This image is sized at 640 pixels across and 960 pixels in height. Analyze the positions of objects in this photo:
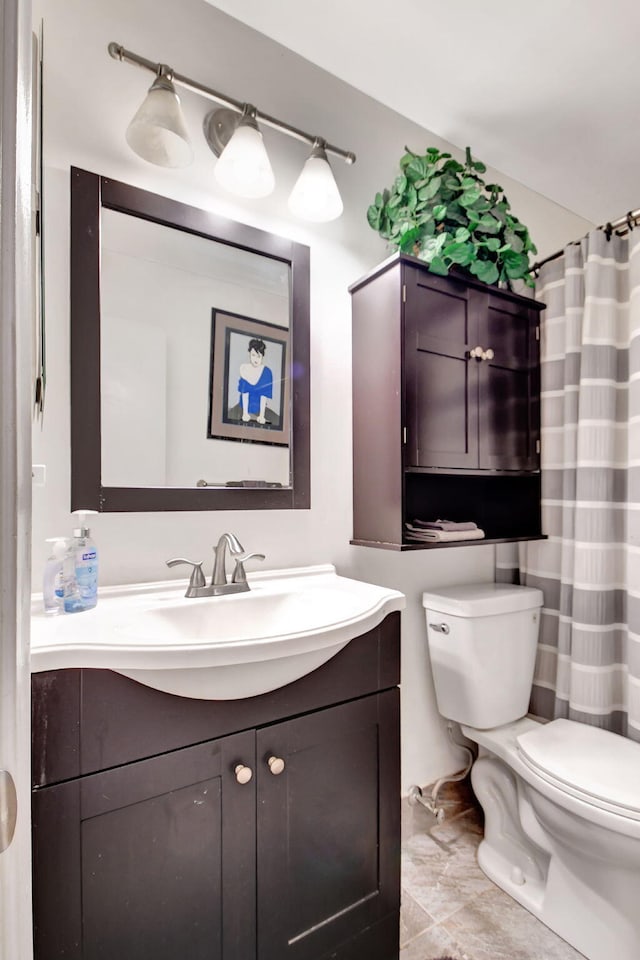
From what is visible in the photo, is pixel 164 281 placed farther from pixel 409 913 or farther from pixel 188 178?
pixel 409 913

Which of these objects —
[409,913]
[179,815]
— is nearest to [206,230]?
[179,815]

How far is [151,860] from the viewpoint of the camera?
851mm

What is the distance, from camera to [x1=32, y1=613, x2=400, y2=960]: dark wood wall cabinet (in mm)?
787

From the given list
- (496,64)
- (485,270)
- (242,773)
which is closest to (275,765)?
(242,773)

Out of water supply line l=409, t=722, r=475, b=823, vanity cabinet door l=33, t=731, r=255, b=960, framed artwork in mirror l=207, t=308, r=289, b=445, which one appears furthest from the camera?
water supply line l=409, t=722, r=475, b=823

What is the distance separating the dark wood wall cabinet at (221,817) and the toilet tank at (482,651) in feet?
1.50

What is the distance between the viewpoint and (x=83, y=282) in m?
1.11

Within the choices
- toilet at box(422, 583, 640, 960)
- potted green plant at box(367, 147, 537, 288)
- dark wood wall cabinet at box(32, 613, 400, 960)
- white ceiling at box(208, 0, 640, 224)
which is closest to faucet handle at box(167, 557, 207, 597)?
dark wood wall cabinet at box(32, 613, 400, 960)

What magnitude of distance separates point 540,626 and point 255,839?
1.24 meters

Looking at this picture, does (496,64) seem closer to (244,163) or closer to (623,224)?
(623,224)

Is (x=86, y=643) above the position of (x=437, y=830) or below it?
above

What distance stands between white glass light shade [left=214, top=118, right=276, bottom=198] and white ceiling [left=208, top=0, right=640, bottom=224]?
0.40 meters

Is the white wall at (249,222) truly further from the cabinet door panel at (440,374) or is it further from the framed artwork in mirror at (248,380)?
the cabinet door panel at (440,374)

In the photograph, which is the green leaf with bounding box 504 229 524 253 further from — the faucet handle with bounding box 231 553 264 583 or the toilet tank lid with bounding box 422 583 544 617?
the faucet handle with bounding box 231 553 264 583
